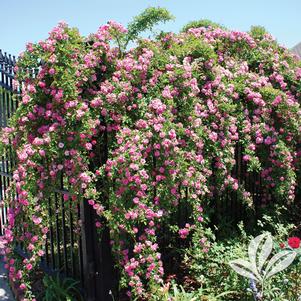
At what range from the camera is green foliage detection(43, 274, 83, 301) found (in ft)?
13.0

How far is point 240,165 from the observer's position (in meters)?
5.80

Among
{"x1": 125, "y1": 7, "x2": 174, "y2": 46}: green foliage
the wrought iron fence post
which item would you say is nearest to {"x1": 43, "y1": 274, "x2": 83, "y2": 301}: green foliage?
the wrought iron fence post

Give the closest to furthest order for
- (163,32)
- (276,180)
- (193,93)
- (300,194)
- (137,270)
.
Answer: (137,270) < (193,93) < (163,32) < (276,180) < (300,194)

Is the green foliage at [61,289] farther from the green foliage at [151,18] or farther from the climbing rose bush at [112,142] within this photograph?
the green foliage at [151,18]

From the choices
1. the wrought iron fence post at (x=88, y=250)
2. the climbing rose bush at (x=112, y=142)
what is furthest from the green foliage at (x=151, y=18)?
the wrought iron fence post at (x=88, y=250)

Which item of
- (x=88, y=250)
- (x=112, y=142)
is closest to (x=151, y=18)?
(x=112, y=142)

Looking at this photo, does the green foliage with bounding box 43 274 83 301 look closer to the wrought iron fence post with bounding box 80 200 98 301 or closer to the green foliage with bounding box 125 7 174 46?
the wrought iron fence post with bounding box 80 200 98 301

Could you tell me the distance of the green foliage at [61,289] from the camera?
3.97 metres

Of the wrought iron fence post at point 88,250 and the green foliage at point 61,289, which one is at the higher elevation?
the wrought iron fence post at point 88,250

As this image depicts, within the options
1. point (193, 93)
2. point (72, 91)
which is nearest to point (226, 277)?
point (193, 93)

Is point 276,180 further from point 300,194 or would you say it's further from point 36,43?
point 36,43

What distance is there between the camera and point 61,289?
13.1 feet

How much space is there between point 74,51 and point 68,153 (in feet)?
2.88

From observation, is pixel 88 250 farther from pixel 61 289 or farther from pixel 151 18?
pixel 151 18
